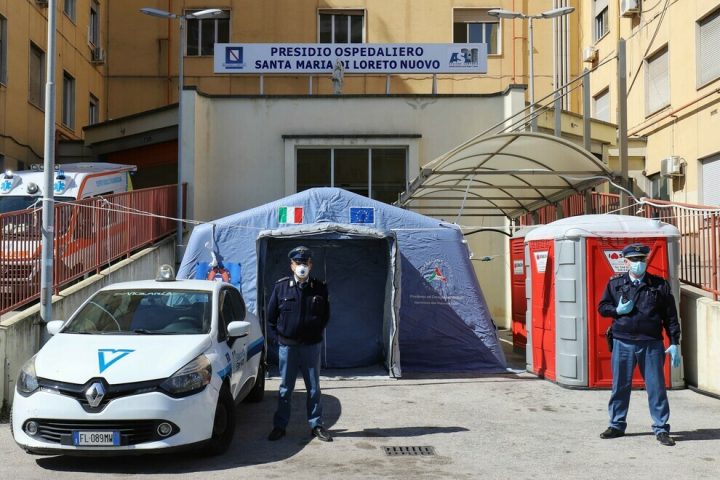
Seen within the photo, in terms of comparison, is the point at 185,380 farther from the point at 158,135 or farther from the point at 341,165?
the point at 158,135

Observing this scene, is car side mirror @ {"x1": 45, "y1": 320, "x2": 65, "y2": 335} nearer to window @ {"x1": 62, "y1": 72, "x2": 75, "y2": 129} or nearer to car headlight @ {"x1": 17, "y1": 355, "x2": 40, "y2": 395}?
car headlight @ {"x1": 17, "y1": 355, "x2": 40, "y2": 395}

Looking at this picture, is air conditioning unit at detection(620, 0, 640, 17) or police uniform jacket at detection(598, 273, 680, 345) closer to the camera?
police uniform jacket at detection(598, 273, 680, 345)

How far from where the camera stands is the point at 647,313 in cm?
733

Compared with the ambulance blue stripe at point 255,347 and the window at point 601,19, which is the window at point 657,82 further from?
the ambulance blue stripe at point 255,347

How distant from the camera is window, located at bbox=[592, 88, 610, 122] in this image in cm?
2353

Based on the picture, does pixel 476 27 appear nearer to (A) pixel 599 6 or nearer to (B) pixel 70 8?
(A) pixel 599 6

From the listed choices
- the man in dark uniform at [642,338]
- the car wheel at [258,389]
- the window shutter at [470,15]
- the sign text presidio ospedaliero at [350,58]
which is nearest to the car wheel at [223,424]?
the car wheel at [258,389]

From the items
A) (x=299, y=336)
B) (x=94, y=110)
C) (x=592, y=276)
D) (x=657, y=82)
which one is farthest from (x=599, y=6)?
(x=299, y=336)

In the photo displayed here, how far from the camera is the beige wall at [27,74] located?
19.2 metres

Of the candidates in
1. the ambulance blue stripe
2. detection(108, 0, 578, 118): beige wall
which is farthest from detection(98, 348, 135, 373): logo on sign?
detection(108, 0, 578, 118): beige wall

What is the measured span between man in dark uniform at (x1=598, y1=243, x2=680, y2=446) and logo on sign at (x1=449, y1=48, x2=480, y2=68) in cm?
1301

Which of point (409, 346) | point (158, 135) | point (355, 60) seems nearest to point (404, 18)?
point (355, 60)

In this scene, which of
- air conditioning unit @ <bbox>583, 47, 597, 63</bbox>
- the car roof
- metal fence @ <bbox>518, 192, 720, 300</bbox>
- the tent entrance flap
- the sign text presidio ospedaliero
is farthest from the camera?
air conditioning unit @ <bbox>583, 47, 597, 63</bbox>

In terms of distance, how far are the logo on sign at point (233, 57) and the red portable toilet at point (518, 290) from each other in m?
9.36
